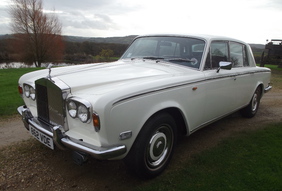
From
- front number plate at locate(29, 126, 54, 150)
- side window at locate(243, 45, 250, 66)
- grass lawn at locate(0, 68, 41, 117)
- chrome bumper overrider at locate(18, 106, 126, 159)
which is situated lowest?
grass lawn at locate(0, 68, 41, 117)

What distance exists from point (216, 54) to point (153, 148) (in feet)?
6.67

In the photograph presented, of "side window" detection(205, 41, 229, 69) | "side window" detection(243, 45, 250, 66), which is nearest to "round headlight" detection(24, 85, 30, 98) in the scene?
"side window" detection(205, 41, 229, 69)

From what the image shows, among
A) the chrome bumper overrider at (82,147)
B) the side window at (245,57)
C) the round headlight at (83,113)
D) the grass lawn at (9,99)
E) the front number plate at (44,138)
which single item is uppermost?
the side window at (245,57)

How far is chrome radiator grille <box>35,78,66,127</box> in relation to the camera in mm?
2299

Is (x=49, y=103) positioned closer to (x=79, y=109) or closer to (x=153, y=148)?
(x=79, y=109)

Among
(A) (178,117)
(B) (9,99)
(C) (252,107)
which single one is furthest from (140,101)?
(B) (9,99)

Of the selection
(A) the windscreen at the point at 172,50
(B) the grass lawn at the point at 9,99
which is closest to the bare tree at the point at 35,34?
(B) the grass lawn at the point at 9,99

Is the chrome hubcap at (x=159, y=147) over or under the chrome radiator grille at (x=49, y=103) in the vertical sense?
under

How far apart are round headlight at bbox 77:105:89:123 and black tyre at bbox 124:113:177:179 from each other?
1.99 feet

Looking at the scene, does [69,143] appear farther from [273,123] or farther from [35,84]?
[273,123]

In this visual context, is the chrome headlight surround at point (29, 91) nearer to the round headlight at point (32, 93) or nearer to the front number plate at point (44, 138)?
the round headlight at point (32, 93)

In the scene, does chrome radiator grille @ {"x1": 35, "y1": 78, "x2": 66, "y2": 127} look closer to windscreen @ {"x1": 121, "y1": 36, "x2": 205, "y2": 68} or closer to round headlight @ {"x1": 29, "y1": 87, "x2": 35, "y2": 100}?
round headlight @ {"x1": 29, "y1": 87, "x2": 35, "y2": 100}

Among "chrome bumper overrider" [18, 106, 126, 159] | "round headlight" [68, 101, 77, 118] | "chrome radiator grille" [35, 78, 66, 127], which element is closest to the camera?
"chrome bumper overrider" [18, 106, 126, 159]

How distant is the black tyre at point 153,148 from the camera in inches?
91.7
